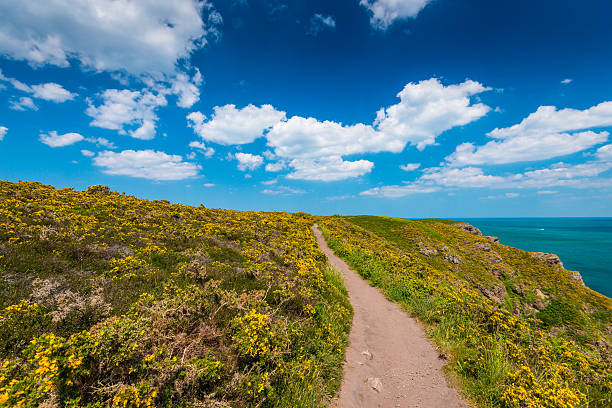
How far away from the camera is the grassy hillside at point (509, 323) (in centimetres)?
607

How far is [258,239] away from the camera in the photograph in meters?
17.1

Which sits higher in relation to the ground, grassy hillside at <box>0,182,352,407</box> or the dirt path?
grassy hillside at <box>0,182,352,407</box>

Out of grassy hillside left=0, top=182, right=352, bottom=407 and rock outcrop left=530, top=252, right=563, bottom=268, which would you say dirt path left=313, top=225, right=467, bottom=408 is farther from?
rock outcrop left=530, top=252, right=563, bottom=268

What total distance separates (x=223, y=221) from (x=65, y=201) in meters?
10.1

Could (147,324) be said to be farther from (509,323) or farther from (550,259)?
(550,259)

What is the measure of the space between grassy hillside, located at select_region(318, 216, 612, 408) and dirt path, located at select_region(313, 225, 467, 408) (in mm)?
681

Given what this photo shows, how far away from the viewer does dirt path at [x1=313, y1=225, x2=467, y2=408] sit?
624 centimetres

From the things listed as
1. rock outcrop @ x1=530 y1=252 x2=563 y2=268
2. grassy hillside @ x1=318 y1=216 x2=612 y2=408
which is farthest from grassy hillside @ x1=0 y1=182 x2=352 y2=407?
rock outcrop @ x1=530 y1=252 x2=563 y2=268

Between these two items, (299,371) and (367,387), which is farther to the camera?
(367,387)

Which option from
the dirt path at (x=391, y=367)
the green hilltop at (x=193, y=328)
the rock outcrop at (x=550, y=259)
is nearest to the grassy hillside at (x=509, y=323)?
the green hilltop at (x=193, y=328)

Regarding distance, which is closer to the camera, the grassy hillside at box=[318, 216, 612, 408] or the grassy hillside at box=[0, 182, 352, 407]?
the grassy hillside at box=[0, 182, 352, 407]

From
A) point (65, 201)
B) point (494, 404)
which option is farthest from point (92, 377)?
point (65, 201)

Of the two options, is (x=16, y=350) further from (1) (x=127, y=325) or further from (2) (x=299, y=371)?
(2) (x=299, y=371)

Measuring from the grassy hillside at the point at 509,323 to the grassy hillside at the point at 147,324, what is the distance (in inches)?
156
